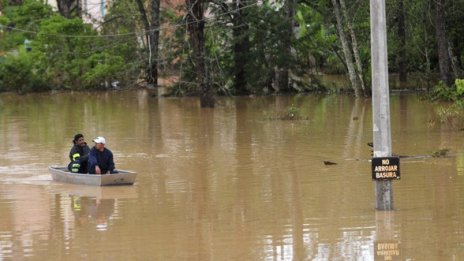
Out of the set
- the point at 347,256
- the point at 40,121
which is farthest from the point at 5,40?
the point at 347,256

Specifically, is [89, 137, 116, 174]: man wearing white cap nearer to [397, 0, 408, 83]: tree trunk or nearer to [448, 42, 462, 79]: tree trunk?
[448, 42, 462, 79]: tree trunk

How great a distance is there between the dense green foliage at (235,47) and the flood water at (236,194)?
31.2ft

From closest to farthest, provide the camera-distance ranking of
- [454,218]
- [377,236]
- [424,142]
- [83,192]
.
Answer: [377,236], [454,218], [83,192], [424,142]

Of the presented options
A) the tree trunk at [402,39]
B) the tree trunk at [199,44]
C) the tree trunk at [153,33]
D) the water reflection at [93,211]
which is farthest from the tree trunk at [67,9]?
the water reflection at [93,211]

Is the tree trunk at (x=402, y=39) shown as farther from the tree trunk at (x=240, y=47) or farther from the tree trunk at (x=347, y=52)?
the tree trunk at (x=240, y=47)

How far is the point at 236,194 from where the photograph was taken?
1727 centimetres

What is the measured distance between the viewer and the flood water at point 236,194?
1265cm

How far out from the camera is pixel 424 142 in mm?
24703

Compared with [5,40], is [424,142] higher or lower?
lower

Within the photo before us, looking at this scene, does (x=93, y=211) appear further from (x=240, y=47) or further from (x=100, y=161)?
(x=240, y=47)

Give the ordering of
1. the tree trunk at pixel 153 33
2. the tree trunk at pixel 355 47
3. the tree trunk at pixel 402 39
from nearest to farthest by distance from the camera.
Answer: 1. the tree trunk at pixel 355 47
2. the tree trunk at pixel 402 39
3. the tree trunk at pixel 153 33

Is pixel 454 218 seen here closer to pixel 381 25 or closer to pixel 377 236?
pixel 377 236

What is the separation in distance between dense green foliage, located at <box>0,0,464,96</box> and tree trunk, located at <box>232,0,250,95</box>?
45 mm

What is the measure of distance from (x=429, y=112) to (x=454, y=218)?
19.6 m
